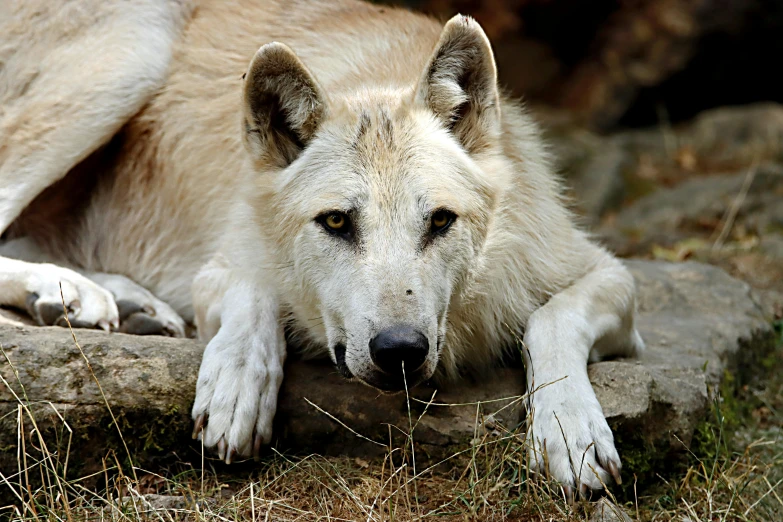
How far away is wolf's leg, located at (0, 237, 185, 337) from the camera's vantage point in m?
3.86

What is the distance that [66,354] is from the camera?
3.25 m

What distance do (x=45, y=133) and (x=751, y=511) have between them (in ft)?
12.1

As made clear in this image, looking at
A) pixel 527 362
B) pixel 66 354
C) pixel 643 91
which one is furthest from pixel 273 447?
pixel 643 91

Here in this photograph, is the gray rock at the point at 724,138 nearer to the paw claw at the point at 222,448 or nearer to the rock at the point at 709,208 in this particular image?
the rock at the point at 709,208

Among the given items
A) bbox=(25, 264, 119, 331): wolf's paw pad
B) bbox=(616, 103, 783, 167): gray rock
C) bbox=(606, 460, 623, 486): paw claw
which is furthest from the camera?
bbox=(616, 103, 783, 167): gray rock

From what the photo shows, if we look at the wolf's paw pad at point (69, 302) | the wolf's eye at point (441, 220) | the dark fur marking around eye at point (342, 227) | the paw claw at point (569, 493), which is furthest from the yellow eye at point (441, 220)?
the wolf's paw pad at point (69, 302)

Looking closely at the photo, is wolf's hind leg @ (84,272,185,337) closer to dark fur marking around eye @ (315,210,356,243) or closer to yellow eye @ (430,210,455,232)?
dark fur marking around eye @ (315,210,356,243)

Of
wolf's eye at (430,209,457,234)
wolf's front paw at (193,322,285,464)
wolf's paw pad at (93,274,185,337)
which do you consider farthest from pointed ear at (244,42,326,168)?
wolf's paw pad at (93,274,185,337)

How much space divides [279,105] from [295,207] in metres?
0.42

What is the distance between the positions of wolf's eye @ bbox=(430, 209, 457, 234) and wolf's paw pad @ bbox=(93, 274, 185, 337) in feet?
5.46

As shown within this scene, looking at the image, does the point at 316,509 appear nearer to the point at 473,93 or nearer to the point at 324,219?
the point at 324,219

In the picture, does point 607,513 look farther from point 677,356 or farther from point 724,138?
point 724,138

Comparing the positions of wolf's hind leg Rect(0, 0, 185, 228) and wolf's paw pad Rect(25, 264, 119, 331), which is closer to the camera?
wolf's paw pad Rect(25, 264, 119, 331)

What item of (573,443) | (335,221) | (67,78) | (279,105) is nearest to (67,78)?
(67,78)
